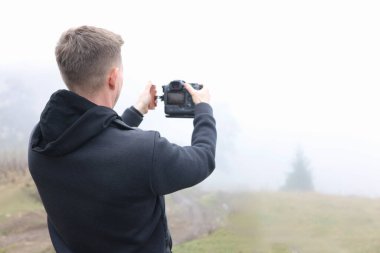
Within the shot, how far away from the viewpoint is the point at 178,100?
2301 millimetres

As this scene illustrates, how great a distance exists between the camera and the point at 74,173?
1.83m

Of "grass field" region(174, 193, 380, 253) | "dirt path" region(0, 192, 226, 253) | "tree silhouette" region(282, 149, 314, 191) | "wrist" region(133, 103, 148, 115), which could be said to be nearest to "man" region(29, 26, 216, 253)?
"wrist" region(133, 103, 148, 115)

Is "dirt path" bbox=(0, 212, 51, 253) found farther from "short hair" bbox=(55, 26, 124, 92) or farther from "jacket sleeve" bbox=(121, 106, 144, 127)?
"short hair" bbox=(55, 26, 124, 92)

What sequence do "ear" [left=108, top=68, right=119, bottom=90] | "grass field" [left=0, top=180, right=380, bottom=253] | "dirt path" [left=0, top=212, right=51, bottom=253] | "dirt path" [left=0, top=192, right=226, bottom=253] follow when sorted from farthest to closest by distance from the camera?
"dirt path" [left=0, top=192, right=226, bottom=253] < "dirt path" [left=0, top=212, right=51, bottom=253] < "grass field" [left=0, top=180, right=380, bottom=253] < "ear" [left=108, top=68, right=119, bottom=90]

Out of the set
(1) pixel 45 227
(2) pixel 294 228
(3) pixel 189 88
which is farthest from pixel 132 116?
(1) pixel 45 227

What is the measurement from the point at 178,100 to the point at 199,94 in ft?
0.52

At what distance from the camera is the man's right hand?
7.08 feet

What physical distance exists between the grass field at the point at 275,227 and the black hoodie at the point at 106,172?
6.86m

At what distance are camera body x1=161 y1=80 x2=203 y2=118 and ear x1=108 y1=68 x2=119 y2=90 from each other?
426 millimetres

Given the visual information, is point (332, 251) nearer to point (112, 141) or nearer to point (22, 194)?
point (112, 141)

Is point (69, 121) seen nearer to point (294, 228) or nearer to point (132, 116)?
point (132, 116)

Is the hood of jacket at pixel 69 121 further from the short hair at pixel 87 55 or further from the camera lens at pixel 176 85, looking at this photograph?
the camera lens at pixel 176 85

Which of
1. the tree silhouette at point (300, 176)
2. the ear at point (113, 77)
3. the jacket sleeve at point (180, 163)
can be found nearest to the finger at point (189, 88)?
the jacket sleeve at point (180, 163)

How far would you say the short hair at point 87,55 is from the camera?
182 centimetres
